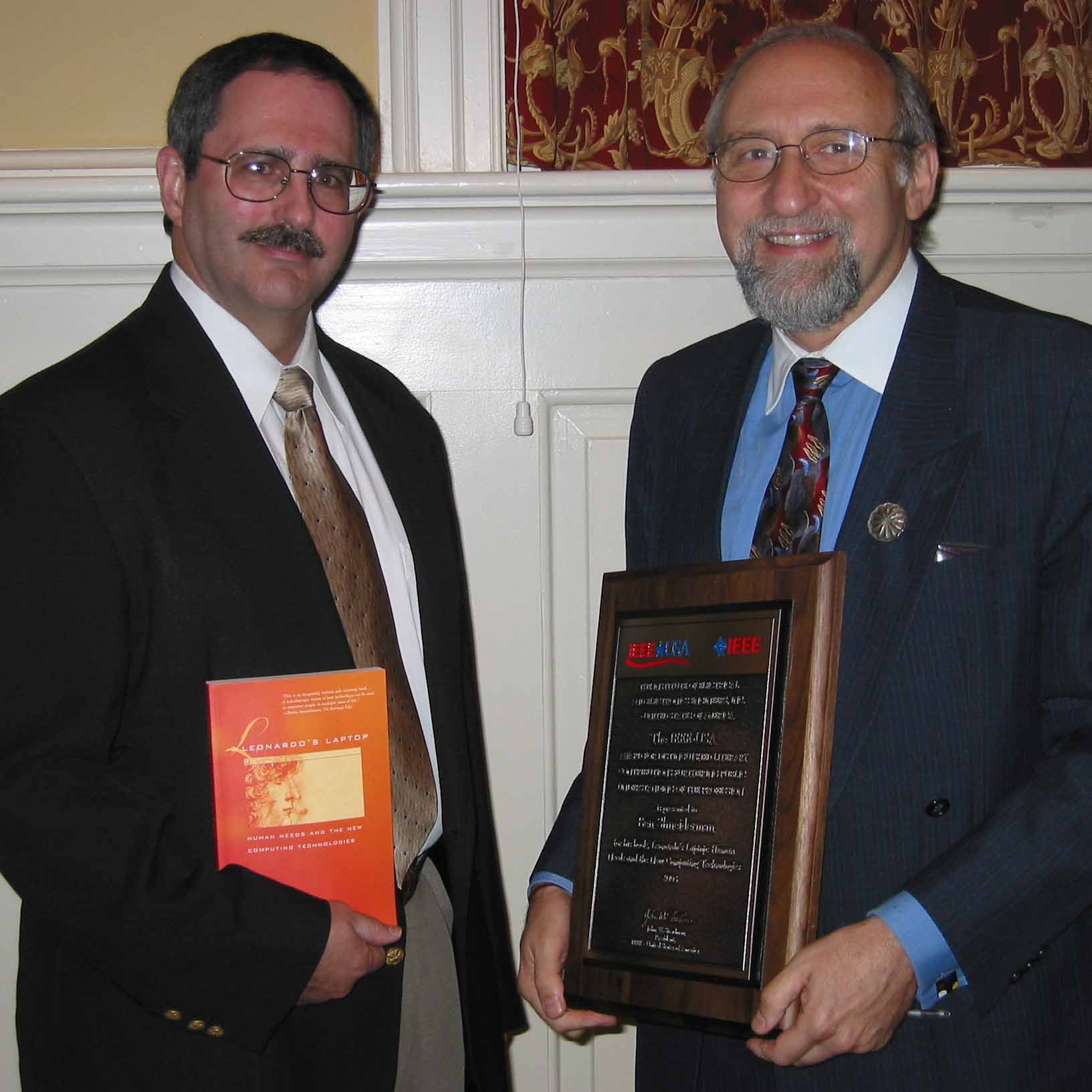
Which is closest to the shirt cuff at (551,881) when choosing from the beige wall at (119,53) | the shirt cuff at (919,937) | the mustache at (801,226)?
the shirt cuff at (919,937)

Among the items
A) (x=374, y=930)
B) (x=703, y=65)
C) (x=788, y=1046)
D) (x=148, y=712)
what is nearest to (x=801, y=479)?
(x=788, y=1046)

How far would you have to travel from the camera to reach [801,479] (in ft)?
5.69

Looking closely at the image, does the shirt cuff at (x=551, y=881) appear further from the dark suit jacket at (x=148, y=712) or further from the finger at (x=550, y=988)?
the dark suit jacket at (x=148, y=712)

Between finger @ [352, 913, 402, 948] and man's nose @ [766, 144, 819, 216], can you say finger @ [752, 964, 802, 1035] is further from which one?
man's nose @ [766, 144, 819, 216]

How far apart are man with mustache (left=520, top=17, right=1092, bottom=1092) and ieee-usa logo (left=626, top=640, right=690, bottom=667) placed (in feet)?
0.68

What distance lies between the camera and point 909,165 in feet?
6.01

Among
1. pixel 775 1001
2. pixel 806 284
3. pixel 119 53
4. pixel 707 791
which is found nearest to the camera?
pixel 775 1001

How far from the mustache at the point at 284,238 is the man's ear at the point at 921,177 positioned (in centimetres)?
91

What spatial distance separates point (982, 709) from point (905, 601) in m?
0.17

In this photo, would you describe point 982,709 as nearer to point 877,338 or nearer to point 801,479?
point 801,479

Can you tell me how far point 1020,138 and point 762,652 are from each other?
4.92ft

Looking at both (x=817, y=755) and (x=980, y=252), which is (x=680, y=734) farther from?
Answer: (x=980, y=252)

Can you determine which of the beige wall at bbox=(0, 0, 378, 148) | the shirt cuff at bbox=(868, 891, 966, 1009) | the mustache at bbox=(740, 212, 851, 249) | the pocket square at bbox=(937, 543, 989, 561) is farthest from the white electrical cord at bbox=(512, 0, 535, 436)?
the shirt cuff at bbox=(868, 891, 966, 1009)

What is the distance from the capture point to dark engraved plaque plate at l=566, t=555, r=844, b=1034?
1.46 m
